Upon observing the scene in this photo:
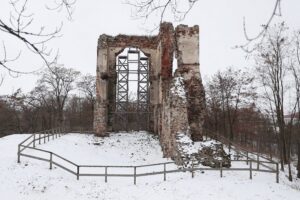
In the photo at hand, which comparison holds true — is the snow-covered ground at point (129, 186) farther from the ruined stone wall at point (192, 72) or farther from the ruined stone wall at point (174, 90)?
the ruined stone wall at point (192, 72)

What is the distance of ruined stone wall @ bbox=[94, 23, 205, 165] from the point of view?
61.2 ft

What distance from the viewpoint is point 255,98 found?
28781mm

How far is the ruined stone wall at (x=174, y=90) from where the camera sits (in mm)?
18656

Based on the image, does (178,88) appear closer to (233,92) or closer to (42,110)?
(233,92)

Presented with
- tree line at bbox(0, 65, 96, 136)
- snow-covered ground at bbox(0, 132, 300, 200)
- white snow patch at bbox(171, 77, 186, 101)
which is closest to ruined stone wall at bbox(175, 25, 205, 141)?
white snow patch at bbox(171, 77, 186, 101)

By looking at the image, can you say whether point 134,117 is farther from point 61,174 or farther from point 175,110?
point 61,174

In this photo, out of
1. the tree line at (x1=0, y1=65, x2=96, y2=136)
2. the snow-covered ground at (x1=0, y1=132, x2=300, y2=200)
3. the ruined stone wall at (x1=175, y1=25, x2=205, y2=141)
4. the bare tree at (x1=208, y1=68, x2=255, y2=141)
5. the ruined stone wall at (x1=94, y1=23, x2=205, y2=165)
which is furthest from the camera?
the tree line at (x1=0, y1=65, x2=96, y2=136)

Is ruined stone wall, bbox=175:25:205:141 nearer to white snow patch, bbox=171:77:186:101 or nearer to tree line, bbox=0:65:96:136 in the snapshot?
white snow patch, bbox=171:77:186:101

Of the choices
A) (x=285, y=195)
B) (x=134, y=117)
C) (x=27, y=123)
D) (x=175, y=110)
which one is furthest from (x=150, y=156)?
(x=27, y=123)

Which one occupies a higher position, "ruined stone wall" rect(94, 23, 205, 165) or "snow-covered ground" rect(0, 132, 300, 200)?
"ruined stone wall" rect(94, 23, 205, 165)

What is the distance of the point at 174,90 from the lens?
1908cm

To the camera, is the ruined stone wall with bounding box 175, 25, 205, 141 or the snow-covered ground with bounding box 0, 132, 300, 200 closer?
the snow-covered ground with bounding box 0, 132, 300, 200

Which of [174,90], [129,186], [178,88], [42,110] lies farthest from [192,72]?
[42,110]

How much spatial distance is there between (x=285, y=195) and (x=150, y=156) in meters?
10.6
